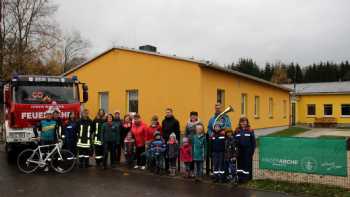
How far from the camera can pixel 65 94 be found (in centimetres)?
1265

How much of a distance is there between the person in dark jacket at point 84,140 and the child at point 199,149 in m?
3.53

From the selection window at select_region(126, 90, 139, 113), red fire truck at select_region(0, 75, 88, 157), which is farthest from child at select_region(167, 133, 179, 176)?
window at select_region(126, 90, 139, 113)

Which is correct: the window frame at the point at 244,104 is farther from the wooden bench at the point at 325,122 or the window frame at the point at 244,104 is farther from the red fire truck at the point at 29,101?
the wooden bench at the point at 325,122

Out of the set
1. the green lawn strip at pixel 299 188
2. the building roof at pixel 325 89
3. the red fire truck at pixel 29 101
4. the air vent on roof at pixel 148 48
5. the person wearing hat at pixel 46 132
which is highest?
the air vent on roof at pixel 148 48

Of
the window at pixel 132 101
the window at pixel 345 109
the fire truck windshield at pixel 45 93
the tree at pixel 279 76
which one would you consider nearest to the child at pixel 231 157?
the fire truck windshield at pixel 45 93

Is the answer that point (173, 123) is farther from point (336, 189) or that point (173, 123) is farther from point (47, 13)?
point (47, 13)

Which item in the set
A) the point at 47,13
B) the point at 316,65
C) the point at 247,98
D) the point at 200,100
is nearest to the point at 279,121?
the point at 247,98

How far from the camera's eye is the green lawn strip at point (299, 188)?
7.75 meters

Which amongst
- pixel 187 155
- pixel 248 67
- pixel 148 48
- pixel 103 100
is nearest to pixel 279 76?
pixel 248 67

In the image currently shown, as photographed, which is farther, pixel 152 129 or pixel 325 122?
pixel 325 122

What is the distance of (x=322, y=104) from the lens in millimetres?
39344

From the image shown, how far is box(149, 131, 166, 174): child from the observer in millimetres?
10219

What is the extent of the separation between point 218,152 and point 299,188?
2121mm

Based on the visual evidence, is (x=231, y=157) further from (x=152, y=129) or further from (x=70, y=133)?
(x=70, y=133)
